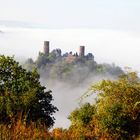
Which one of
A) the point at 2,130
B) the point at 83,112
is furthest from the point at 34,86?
the point at 2,130

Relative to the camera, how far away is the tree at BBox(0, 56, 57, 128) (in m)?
48.7

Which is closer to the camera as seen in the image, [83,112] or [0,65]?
[83,112]

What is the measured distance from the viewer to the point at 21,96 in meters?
49.9

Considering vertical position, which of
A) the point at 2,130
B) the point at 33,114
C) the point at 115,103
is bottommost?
the point at 33,114

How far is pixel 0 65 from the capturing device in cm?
Result: 5647

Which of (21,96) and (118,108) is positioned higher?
(118,108)

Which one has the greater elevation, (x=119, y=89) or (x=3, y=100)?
(x=119, y=89)

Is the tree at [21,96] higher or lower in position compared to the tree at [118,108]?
lower

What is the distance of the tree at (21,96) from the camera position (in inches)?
1918

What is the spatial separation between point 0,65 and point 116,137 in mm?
20062

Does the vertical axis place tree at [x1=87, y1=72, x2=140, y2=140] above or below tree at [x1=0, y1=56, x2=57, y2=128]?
above

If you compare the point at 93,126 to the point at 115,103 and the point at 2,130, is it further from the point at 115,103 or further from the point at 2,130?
the point at 2,130

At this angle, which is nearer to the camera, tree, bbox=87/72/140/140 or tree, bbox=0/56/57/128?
tree, bbox=87/72/140/140

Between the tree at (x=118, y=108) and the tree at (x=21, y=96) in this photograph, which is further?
the tree at (x=21, y=96)
